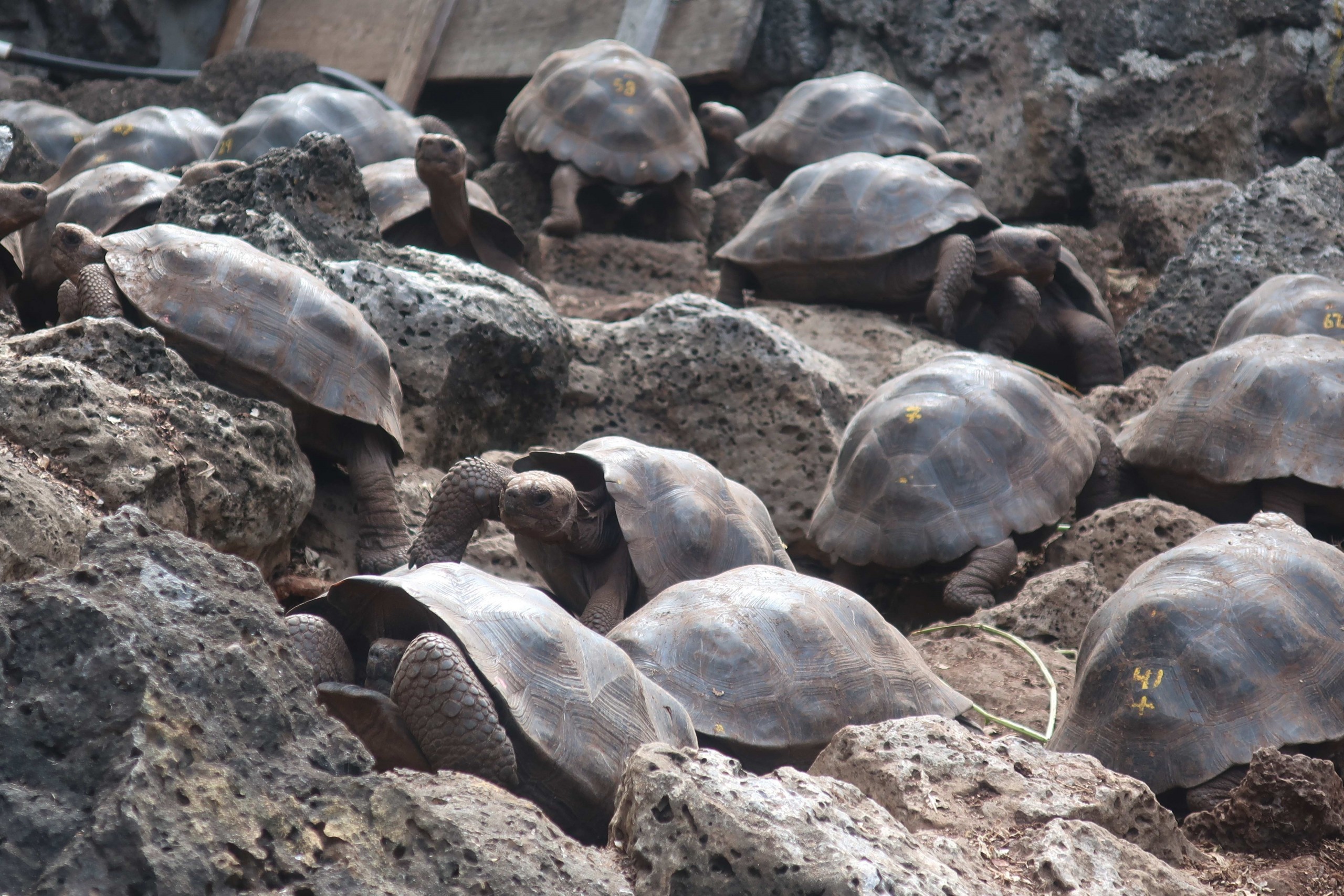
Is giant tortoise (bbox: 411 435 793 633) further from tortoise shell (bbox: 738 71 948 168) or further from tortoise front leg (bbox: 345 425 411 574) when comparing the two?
tortoise shell (bbox: 738 71 948 168)

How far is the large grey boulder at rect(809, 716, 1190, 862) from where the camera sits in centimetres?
199

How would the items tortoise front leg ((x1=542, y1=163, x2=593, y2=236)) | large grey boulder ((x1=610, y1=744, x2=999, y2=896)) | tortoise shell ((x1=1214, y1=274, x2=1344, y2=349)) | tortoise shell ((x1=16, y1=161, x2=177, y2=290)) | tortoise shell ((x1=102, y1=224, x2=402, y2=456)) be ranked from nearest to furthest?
large grey boulder ((x1=610, y1=744, x2=999, y2=896)) → tortoise shell ((x1=102, y1=224, x2=402, y2=456)) → tortoise shell ((x1=16, y1=161, x2=177, y2=290)) → tortoise shell ((x1=1214, y1=274, x2=1344, y2=349)) → tortoise front leg ((x1=542, y1=163, x2=593, y2=236))

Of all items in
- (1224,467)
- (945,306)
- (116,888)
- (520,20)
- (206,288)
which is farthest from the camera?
(520,20)

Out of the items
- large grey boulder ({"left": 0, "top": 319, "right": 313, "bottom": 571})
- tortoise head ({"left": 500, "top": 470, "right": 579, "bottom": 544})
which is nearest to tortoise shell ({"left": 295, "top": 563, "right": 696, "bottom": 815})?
large grey boulder ({"left": 0, "top": 319, "right": 313, "bottom": 571})

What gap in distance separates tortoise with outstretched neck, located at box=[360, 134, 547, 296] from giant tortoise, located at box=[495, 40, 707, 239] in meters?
1.33

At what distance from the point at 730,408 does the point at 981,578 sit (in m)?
1.20

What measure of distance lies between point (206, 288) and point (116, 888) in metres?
2.60

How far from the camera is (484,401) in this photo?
4551 mm

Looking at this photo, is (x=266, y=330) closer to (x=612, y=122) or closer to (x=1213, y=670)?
(x=1213, y=670)

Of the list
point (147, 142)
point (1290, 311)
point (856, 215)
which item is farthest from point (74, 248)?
point (1290, 311)

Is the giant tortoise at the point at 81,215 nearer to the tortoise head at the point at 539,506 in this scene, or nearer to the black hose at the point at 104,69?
the tortoise head at the point at 539,506

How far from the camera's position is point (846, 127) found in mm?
8875

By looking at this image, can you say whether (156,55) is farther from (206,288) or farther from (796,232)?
(206,288)

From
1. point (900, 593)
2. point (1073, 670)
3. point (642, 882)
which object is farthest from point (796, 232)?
point (642, 882)
